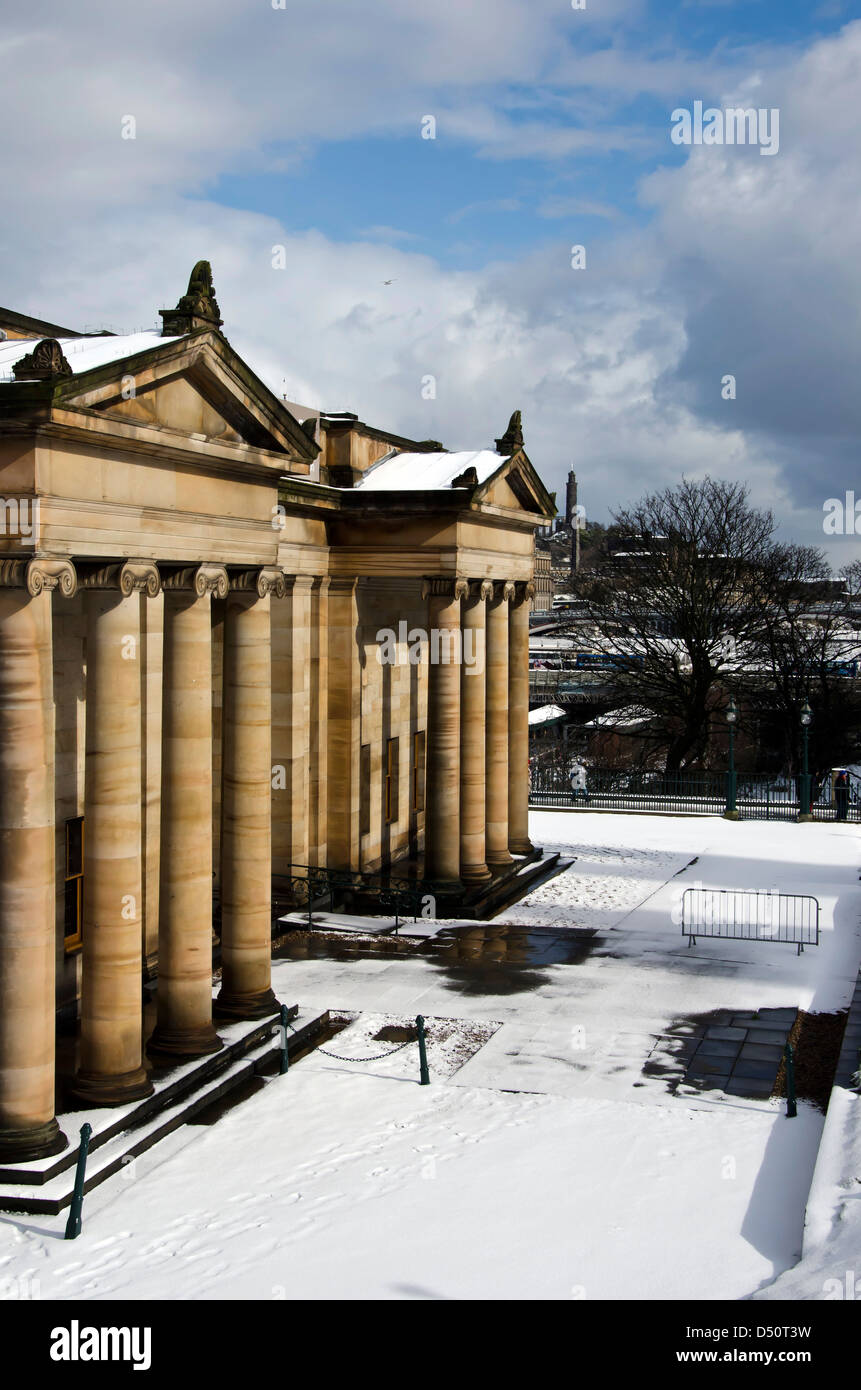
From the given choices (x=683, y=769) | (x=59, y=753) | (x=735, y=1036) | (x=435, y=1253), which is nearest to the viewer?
(x=435, y=1253)

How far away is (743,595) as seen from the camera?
5588 cm

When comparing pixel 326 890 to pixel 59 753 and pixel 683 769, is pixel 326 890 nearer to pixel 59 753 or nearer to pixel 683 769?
pixel 59 753

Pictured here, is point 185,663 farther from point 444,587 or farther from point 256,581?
point 444,587

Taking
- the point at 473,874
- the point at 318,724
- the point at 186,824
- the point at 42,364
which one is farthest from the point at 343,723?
the point at 42,364

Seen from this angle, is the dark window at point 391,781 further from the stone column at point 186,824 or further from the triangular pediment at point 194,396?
the stone column at point 186,824

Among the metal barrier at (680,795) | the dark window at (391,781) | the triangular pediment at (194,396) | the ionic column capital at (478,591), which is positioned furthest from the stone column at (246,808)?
the metal barrier at (680,795)

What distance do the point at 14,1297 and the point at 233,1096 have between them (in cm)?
522

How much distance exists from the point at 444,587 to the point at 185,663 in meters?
11.0

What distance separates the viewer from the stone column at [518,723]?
3123 cm

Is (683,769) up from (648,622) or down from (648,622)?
down

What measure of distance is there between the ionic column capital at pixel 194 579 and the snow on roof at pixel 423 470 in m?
10.6

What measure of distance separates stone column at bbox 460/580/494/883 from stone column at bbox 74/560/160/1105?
43.5ft
